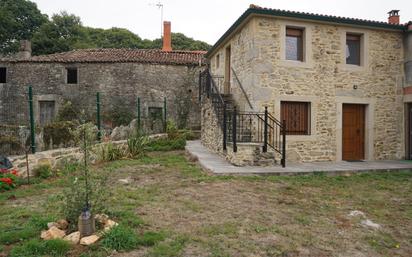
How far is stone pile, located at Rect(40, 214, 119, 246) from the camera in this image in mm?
3520

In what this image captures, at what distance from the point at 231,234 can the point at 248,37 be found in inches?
293

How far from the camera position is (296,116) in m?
9.95

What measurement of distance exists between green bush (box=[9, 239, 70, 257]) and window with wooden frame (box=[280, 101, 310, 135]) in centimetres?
779

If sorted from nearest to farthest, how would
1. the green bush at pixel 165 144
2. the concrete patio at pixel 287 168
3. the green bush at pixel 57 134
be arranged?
1. the concrete patio at pixel 287 168
2. the green bush at pixel 57 134
3. the green bush at pixel 165 144

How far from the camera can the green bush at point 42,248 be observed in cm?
323

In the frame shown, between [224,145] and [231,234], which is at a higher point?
[224,145]

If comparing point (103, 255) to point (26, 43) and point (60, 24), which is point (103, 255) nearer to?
point (26, 43)

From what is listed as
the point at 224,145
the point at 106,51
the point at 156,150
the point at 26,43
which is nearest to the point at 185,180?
the point at 224,145

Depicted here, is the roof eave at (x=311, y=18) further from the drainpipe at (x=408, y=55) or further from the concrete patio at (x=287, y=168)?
the concrete patio at (x=287, y=168)

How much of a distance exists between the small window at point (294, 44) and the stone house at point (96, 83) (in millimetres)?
9532

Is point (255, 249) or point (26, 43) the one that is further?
point (26, 43)

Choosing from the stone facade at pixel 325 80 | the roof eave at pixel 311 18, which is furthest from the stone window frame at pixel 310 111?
the roof eave at pixel 311 18

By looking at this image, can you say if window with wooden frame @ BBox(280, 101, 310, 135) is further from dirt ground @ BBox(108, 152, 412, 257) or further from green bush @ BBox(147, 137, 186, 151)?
green bush @ BBox(147, 137, 186, 151)

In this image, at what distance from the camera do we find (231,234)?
13.0 ft
